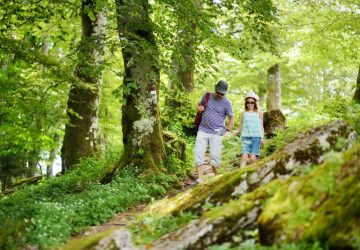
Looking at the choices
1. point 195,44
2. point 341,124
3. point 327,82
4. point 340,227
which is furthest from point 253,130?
point 327,82

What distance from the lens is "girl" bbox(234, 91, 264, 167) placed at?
31.2 ft

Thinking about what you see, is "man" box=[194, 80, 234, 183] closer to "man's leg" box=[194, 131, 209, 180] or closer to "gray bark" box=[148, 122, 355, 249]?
"man's leg" box=[194, 131, 209, 180]

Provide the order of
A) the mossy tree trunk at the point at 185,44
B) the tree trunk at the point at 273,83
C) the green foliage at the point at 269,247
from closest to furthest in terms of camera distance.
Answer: the green foliage at the point at 269,247 < the mossy tree trunk at the point at 185,44 < the tree trunk at the point at 273,83

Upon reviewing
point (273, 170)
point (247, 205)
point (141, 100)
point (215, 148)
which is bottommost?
point (247, 205)

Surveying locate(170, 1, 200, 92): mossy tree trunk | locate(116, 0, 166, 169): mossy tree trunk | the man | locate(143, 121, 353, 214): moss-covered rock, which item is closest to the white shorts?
the man

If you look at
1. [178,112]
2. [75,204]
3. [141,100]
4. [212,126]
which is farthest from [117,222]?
[178,112]

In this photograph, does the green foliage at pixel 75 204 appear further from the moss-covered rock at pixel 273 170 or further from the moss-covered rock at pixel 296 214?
the moss-covered rock at pixel 296 214

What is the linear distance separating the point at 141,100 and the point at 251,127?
11.7ft

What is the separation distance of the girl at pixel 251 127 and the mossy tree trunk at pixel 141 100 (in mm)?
2968

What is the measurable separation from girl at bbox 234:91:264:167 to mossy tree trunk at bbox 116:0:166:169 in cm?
297

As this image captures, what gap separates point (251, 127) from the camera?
31.3ft

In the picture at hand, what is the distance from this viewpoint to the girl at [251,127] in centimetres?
951

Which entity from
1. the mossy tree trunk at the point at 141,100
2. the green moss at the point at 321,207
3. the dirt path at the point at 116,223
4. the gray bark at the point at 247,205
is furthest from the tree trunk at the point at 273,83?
the green moss at the point at 321,207

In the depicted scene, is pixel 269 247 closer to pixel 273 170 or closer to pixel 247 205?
pixel 247 205
